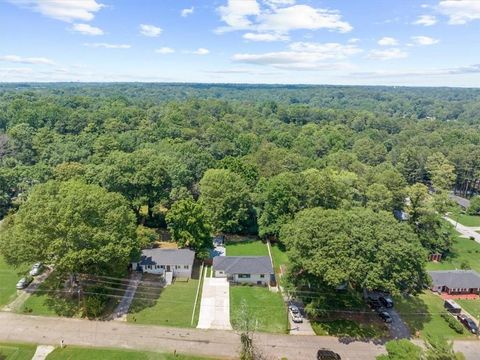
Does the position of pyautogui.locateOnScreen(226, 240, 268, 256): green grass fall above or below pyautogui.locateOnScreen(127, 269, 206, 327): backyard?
below

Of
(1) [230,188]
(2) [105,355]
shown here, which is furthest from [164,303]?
(1) [230,188]

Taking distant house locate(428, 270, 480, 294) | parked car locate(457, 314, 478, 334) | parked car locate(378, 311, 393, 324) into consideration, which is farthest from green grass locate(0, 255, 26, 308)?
distant house locate(428, 270, 480, 294)

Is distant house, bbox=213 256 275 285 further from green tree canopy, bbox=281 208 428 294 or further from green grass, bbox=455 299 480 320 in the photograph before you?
green grass, bbox=455 299 480 320

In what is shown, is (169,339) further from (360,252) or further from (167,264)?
(360,252)

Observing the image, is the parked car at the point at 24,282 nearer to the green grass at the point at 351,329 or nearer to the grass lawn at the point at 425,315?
the green grass at the point at 351,329

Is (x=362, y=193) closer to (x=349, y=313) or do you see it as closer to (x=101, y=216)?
(x=349, y=313)

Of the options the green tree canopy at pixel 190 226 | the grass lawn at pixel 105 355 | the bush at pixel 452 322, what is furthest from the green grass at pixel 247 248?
the bush at pixel 452 322

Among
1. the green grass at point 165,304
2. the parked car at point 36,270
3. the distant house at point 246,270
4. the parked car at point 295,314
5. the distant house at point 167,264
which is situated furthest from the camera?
the distant house at point 167,264
